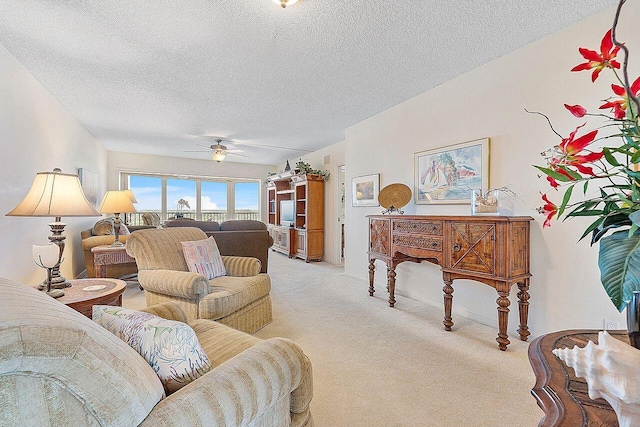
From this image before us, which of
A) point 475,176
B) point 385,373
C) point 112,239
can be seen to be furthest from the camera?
point 112,239

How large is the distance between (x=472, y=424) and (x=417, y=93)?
10.3ft

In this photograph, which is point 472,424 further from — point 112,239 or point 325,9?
point 112,239

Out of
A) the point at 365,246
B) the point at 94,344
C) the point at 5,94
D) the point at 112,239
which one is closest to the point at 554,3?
the point at 94,344

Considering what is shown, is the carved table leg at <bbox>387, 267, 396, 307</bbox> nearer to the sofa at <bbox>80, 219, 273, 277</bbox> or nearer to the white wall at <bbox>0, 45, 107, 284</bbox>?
the sofa at <bbox>80, 219, 273, 277</bbox>

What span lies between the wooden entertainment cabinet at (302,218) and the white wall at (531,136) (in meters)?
2.84

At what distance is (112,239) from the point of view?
160 inches

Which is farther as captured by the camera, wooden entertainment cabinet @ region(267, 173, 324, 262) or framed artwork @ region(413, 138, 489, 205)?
wooden entertainment cabinet @ region(267, 173, 324, 262)

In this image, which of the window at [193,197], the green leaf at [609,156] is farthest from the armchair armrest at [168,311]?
the window at [193,197]

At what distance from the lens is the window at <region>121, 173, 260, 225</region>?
23.9ft

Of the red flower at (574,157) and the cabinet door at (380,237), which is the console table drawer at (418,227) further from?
the red flower at (574,157)

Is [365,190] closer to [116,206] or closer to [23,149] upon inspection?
[116,206]

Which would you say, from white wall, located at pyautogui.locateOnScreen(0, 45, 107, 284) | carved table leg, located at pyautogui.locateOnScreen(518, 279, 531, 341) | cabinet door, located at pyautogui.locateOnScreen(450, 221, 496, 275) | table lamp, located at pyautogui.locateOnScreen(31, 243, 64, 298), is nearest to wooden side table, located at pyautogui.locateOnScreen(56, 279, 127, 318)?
table lamp, located at pyautogui.locateOnScreen(31, 243, 64, 298)

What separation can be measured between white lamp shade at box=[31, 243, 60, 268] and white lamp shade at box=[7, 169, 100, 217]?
20cm

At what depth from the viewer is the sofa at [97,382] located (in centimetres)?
52
